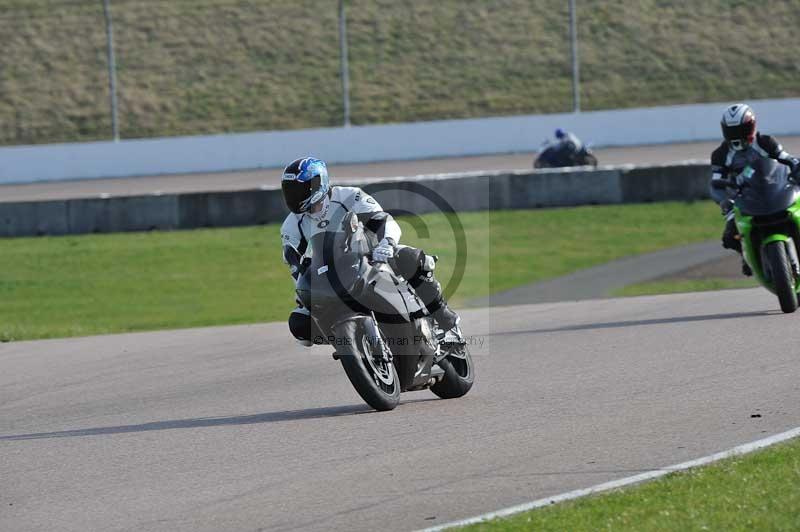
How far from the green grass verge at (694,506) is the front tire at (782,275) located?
580 centimetres

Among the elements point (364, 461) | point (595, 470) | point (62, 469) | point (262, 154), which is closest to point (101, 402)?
point (62, 469)

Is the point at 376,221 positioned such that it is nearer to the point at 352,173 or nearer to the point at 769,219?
the point at 769,219

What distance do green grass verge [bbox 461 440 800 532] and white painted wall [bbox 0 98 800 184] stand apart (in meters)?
25.2

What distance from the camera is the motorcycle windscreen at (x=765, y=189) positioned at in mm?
11875

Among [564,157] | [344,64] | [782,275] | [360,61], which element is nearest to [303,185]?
[782,275]

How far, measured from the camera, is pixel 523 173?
22094mm

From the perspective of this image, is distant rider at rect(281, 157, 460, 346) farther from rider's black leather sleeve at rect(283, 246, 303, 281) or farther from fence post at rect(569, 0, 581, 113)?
fence post at rect(569, 0, 581, 113)

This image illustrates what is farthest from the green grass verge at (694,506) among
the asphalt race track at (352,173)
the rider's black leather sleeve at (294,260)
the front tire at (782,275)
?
the asphalt race track at (352,173)

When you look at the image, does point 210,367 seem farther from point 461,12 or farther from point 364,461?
point 461,12

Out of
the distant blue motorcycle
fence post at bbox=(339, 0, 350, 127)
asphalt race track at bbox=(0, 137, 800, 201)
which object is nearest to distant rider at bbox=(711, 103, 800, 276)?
the distant blue motorcycle

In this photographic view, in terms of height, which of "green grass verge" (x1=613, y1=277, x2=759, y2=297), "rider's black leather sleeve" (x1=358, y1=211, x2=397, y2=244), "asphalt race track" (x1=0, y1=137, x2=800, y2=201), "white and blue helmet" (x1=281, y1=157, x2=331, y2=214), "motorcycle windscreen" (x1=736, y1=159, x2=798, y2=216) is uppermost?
"white and blue helmet" (x1=281, y1=157, x2=331, y2=214)

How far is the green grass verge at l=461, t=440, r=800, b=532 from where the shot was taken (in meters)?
5.09

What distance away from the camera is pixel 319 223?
7.95 metres

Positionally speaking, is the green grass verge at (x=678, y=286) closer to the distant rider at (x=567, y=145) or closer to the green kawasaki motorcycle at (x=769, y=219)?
the green kawasaki motorcycle at (x=769, y=219)
